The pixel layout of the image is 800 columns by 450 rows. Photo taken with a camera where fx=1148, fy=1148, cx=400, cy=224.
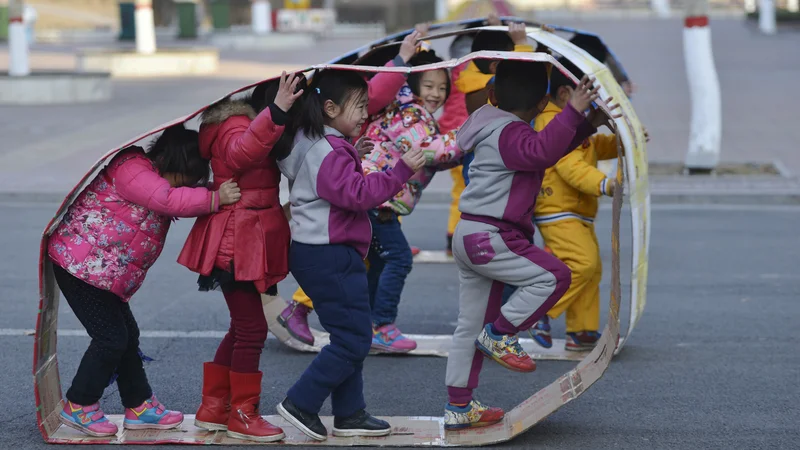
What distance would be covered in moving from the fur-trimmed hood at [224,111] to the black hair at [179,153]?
0.10 m

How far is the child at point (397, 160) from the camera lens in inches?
210

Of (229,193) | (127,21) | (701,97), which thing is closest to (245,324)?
(229,193)

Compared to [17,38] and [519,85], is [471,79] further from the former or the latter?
[17,38]

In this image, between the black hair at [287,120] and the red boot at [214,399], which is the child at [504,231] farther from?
the red boot at [214,399]

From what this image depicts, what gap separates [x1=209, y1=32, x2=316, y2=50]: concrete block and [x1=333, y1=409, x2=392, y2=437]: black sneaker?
2771 cm

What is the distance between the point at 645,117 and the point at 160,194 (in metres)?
12.5

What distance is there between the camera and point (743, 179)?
11625 millimetres

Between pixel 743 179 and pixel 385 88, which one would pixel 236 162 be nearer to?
pixel 385 88

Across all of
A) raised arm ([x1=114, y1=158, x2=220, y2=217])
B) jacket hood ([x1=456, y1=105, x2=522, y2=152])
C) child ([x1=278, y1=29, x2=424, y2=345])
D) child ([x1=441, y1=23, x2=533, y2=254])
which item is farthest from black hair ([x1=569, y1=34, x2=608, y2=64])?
raised arm ([x1=114, y1=158, x2=220, y2=217])

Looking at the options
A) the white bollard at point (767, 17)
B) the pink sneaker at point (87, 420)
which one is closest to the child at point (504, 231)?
the pink sneaker at point (87, 420)

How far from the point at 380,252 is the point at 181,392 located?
4.00ft

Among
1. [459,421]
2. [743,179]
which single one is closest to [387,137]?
[459,421]

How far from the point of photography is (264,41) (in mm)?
31969

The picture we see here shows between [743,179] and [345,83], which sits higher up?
[345,83]
